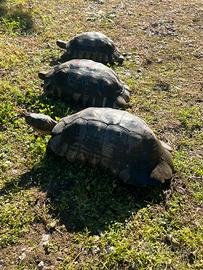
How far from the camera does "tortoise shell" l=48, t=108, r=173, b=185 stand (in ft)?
18.3

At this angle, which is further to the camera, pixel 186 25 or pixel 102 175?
pixel 186 25

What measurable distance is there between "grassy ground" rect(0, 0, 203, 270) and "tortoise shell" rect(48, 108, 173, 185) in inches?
8.9

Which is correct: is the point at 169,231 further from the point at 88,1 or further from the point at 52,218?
the point at 88,1

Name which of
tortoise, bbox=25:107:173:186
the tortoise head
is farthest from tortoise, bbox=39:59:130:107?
tortoise, bbox=25:107:173:186

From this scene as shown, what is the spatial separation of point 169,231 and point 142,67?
16.4ft

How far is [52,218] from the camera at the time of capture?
5.31m

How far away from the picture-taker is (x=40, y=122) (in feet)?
20.5

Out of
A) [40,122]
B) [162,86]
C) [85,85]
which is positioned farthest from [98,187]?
[162,86]

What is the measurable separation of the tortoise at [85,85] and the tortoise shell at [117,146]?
1286 millimetres

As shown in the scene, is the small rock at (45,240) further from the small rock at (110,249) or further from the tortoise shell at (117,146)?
the tortoise shell at (117,146)

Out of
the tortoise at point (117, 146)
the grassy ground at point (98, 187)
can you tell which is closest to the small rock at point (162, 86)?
the grassy ground at point (98, 187)

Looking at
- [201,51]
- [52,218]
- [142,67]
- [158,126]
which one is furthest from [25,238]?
[201,51]

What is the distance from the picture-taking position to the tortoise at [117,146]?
220 inches

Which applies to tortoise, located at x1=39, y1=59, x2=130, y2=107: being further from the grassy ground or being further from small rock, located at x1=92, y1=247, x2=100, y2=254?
small rock, located at x1=92, y1=247, x2=100, y2=254
